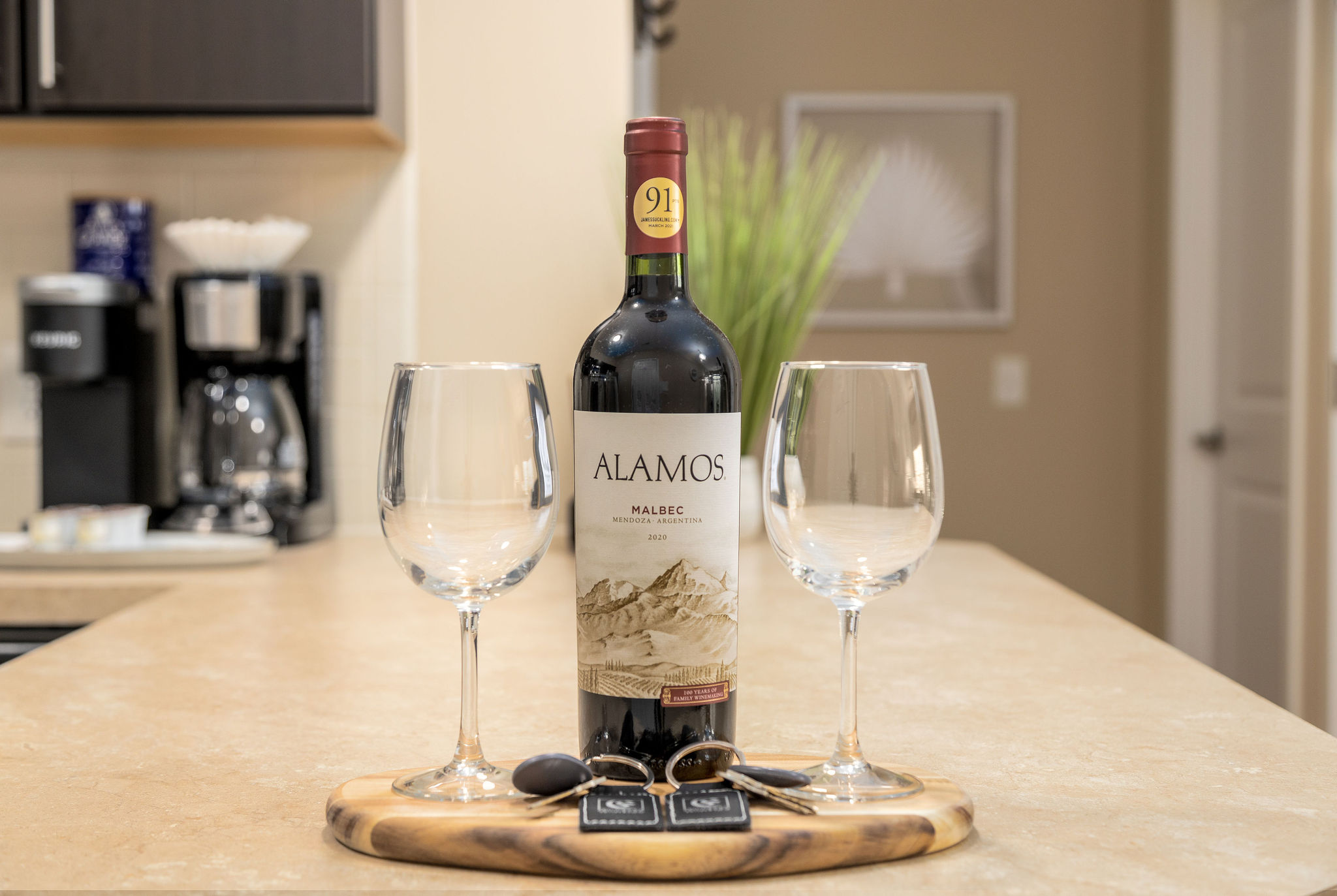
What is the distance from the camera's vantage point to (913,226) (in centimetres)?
323

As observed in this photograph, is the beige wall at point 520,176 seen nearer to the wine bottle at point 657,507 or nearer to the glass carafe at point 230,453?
the glass carafe at point 230,453

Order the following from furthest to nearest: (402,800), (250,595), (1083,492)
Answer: (1083,492)
(250,595)
(402,800)

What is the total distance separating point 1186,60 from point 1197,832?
Result: 294 centimetres

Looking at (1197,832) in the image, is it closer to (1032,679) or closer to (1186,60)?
(1032,679)

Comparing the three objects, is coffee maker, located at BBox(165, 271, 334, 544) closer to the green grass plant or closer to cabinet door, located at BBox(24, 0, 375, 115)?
cabinet door, located at BBox(24, 0, 375, 115)

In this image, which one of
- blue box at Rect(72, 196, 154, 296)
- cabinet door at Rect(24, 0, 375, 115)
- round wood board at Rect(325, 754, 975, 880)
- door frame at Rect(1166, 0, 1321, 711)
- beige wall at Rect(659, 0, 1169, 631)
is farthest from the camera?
beige wall at Rect(659, 0, 1169, 631)

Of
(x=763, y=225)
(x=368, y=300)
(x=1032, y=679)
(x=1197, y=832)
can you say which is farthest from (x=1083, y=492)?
(x=1197, y=832)

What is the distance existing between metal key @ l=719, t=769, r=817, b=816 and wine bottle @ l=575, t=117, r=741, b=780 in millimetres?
45

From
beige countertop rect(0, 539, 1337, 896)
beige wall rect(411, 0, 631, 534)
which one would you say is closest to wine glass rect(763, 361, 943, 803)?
beige countertop rect(0, 539, 1337, 896)

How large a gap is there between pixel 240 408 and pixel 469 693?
1114 millimetres

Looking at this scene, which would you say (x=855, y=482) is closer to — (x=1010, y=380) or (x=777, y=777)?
(x=777, y=777)

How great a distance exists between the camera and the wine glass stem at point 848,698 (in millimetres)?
581

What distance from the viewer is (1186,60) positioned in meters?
3.04

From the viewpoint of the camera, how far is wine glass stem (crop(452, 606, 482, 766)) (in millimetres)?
575
